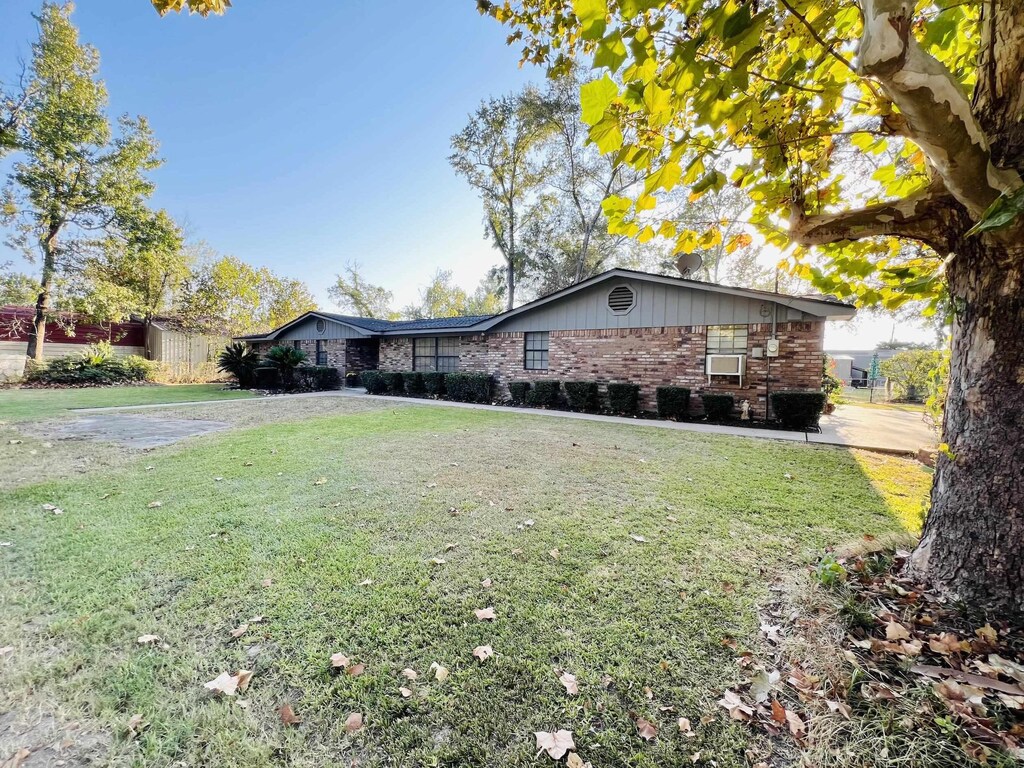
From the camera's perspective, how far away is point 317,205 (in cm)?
1997

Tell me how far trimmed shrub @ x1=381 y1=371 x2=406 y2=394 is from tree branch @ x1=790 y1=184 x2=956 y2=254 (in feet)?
45.9

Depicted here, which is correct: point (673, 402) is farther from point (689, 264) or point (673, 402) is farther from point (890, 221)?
point (890, 221)

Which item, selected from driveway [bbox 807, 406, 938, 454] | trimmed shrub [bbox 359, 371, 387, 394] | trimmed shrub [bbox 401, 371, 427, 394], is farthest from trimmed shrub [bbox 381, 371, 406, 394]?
driveway [bbox 807, 406, 938, 454]

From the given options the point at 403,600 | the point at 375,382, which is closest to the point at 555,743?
the point at 403,600

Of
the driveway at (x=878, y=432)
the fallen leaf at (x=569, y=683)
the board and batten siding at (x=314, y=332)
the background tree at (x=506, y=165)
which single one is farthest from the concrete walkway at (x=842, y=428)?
the background tree at (x=506, y=165)

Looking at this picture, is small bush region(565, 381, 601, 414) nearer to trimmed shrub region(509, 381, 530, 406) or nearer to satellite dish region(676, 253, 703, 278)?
trimmed shrub region(509, 381, 530, 406)

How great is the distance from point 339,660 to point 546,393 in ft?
33.1

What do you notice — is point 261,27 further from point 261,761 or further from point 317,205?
point 317,205

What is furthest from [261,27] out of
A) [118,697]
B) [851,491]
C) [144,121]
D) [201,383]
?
[201,383]

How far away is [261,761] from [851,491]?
5561 millimetres

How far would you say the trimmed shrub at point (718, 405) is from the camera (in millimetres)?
9109

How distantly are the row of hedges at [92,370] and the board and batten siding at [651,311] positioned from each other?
1779cm

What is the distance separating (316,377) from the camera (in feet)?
54.2

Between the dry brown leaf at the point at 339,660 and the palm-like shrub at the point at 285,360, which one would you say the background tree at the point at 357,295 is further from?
the dry brown leaf at the point at 339,660
